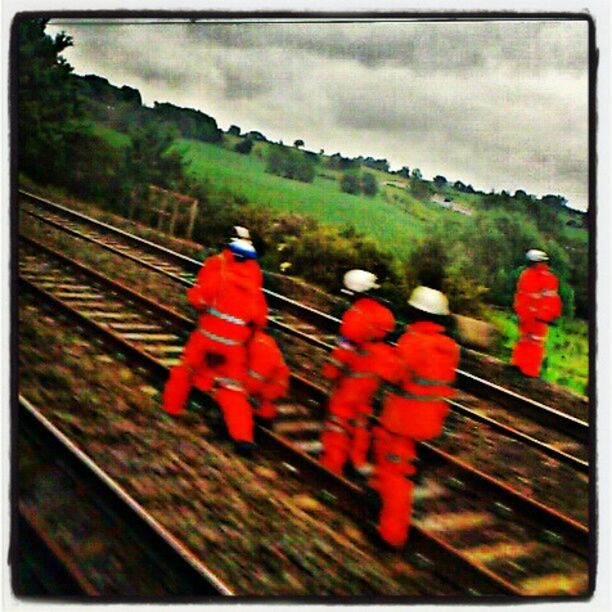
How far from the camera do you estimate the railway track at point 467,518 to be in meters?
4.17

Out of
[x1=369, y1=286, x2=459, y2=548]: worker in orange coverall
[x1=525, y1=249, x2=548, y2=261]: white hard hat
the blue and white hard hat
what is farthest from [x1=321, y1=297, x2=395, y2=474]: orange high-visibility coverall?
[x1=525, y1=249, x2=548, y2=261]: white hard hat

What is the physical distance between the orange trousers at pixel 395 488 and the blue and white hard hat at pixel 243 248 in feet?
4.08

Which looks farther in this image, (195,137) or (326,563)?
(195,137)

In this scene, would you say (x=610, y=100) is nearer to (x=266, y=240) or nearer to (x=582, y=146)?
(x=582, y=146)

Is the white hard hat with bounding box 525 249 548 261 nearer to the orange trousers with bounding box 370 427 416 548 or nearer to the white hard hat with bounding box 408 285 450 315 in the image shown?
the white hard hat with bounding box 408 285 450 315

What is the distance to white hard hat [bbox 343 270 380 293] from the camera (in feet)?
14.5

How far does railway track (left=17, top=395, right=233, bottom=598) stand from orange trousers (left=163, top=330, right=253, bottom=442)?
0.62m

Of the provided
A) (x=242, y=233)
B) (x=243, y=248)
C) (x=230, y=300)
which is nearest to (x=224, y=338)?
(x=230, y=300)

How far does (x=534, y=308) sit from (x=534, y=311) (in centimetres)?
2

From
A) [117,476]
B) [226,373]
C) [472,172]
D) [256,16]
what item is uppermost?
[256,16]

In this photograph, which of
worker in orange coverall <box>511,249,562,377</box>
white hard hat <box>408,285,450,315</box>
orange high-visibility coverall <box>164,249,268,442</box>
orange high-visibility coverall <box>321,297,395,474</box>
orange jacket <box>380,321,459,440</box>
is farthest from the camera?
worker in orange coverall <box>511,249,562,377</box>

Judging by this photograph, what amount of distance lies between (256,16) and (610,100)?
209cm

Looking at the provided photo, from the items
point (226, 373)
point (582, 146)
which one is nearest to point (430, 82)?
point (582, 146)
